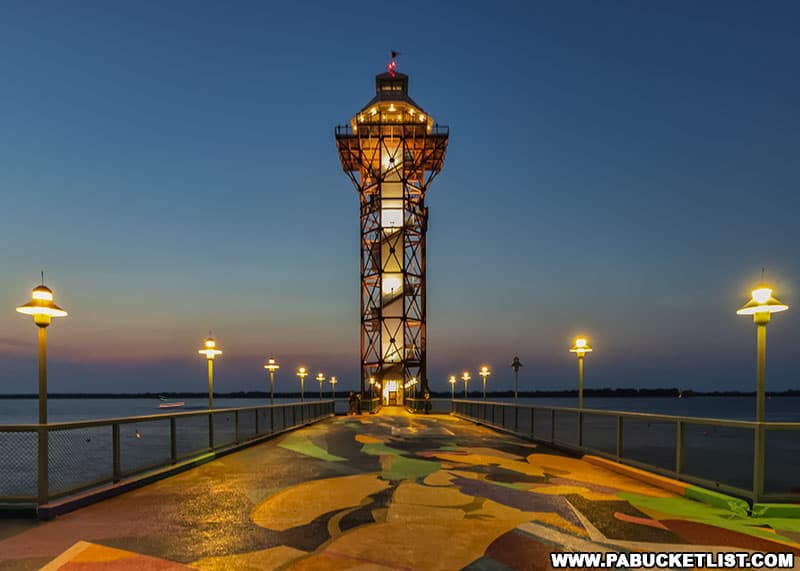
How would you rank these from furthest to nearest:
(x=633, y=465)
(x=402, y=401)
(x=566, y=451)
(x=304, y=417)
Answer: (x=402, y=401) → (x=304, y=417) → (x=566, y=451) → (x=633, y=465)

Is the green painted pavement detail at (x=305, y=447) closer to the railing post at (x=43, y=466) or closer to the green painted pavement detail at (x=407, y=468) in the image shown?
the green painted pavement detail at (x=407, y=468)

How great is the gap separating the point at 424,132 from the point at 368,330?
20.3m

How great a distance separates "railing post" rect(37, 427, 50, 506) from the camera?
7383 mm

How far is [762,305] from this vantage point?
8.20m

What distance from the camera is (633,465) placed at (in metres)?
11.0

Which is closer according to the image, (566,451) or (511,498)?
(511,498)

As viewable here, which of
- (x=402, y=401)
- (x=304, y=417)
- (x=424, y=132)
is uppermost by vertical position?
(x=424, y=132)

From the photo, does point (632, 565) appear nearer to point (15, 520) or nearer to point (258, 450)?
point (15, 520)

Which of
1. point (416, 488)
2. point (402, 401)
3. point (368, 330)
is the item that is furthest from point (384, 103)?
point (416, 488)

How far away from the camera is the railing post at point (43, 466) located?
7383 mm

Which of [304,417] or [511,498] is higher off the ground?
[511,498]

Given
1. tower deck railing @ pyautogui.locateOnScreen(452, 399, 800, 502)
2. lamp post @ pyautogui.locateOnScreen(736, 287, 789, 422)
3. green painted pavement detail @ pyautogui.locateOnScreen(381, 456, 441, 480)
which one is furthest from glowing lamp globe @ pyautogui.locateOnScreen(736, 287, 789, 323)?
green painted pavement detail @ pyautogui.locateOnScreen(381, 456, 441, 480)

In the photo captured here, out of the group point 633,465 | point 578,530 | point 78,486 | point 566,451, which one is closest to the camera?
point 578,530

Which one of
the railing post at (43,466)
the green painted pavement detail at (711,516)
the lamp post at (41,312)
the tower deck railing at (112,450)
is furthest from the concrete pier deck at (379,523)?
the lamp post at (41,312)
